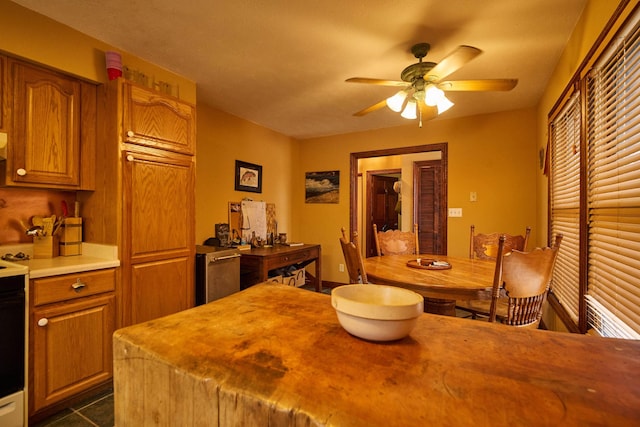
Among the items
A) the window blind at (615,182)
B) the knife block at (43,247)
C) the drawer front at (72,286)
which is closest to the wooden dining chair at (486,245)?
the window blind at (615,182)

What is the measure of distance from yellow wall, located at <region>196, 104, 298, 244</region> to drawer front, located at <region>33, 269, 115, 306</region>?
1297mm

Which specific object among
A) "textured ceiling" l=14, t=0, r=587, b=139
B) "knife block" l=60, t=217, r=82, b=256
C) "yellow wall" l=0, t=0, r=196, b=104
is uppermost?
"textured ceiling" l=14, t=0, r=587, b=139

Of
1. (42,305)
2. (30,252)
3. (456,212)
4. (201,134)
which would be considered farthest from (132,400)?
(456,212)

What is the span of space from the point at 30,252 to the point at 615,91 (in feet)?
11.2

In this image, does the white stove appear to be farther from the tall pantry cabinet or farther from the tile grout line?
the tall pantry cabinet

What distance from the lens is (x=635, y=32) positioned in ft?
3.92

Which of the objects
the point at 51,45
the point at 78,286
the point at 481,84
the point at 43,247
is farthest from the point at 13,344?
the point at 481,84

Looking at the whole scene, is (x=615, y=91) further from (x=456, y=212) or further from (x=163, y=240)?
(x=163, y=240)

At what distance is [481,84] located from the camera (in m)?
1.88

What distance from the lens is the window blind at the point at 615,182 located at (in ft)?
3.92

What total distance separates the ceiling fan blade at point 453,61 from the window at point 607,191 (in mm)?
571

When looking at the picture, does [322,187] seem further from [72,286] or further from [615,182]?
[615,182]

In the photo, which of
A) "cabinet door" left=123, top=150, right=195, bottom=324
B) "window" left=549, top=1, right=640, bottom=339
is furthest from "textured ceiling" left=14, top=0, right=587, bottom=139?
"cabinet door" left=123, top=150, right=195, bottom=324

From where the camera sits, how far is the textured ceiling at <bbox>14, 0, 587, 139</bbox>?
170 centimetres
